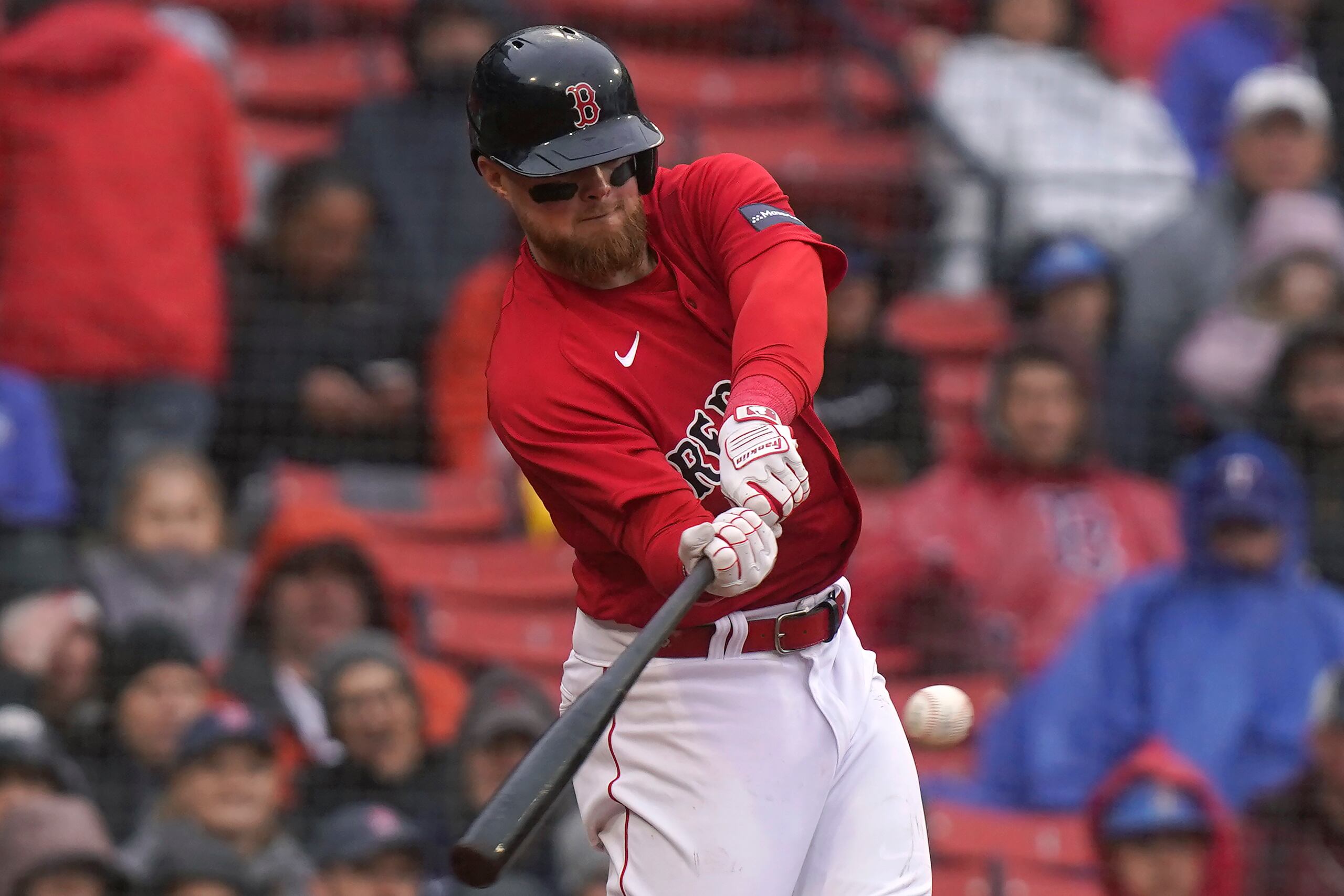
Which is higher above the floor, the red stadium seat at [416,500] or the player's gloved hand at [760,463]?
the player's gloved hand at [760,463]

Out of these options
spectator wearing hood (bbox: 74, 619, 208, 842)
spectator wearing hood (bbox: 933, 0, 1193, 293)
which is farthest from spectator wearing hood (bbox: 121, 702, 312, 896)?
spectator wearing hood (bbox: 933, 0, 1193, 293)

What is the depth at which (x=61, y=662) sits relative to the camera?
5.65 meters

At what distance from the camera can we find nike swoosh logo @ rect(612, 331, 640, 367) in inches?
127

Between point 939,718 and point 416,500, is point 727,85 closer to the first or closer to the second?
point 416,500

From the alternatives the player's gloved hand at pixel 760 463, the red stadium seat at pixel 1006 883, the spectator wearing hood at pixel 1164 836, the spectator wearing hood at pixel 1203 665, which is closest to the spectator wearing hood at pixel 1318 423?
the spectator wearing hood at pixel 1203 665

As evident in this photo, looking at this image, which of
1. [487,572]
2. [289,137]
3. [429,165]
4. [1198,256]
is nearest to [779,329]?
[487,572]

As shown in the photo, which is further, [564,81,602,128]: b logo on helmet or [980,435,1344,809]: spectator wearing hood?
[980,435,1344,809]: spectator wearing hood

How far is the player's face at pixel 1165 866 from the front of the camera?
536cm

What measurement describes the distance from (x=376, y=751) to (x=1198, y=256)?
3095 millimetres

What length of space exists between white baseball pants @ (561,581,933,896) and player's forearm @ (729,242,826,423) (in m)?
0.38

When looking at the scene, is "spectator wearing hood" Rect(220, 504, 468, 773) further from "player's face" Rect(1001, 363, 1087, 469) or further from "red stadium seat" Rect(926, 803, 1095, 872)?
"player's face" Rect(1001, 363, 1087, 469)

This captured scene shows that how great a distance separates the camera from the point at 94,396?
6.27 meters

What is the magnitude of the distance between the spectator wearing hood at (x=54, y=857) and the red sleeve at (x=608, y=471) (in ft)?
7.43

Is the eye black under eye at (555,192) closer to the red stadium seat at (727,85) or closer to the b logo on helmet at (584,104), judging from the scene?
the b logo on helmet at (584,104)
